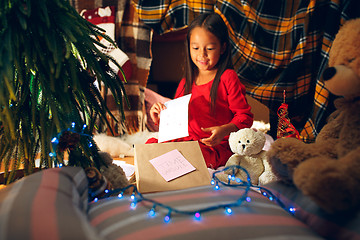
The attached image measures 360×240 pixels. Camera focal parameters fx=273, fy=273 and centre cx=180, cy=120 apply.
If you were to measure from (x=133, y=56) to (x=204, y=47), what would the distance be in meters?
0.82

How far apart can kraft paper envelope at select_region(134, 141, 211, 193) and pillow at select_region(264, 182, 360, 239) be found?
31 cm

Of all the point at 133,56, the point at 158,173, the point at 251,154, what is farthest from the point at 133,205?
the point at 133,56

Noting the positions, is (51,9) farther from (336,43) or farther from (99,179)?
(336,43)

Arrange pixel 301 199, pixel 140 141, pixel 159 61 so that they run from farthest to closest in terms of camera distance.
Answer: pixel 159 61, pixel 140 141, pixel 301 199

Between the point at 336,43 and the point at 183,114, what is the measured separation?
65 centimetres

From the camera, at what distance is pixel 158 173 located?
36.1 inches

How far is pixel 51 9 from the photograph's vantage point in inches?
27.7

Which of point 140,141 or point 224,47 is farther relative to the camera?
point 140,141

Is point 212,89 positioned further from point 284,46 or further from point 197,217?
point 197,217

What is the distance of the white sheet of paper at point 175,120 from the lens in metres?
A: 1.14

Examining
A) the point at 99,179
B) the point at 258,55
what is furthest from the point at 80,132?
the point at 258,55

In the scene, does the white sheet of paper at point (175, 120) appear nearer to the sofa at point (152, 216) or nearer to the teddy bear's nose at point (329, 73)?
the sofa at point (152, 216)

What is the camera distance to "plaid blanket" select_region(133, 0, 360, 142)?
138 centimetres

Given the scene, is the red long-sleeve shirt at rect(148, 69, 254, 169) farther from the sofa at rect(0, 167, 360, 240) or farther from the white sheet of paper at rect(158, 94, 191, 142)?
the sofa at rect(0, 167, 360, 240)
